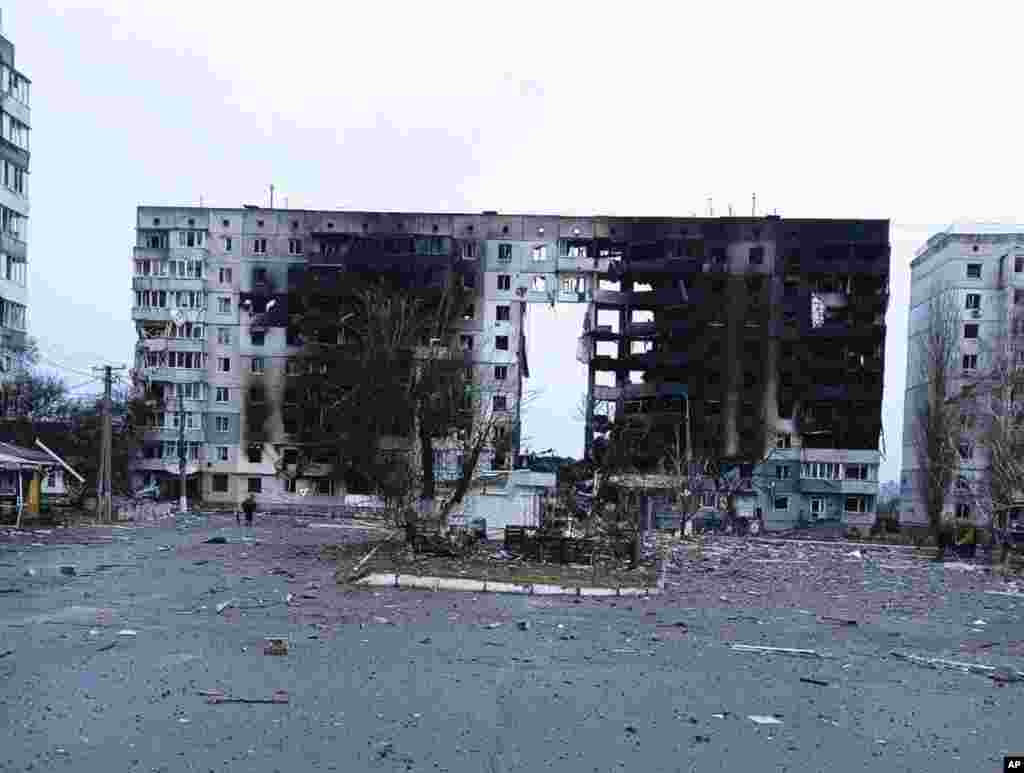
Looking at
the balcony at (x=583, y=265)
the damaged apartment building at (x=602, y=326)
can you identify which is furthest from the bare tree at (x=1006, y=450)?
the balcony at (x=583, y=265)

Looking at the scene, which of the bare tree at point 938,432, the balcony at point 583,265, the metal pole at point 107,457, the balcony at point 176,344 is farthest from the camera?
the balcony at point 176,344

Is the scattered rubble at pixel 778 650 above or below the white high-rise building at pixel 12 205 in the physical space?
below

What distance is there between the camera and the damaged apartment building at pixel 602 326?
5894cm

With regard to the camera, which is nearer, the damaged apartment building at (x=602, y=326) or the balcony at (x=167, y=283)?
the damaged apartment building at (x=602, y=326)

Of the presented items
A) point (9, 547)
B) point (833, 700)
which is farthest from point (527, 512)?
point (833, 700)

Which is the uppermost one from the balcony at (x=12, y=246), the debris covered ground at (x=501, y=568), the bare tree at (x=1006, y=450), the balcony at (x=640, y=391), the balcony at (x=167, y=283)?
the balcony at (x=167, y=283)

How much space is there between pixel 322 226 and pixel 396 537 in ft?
130

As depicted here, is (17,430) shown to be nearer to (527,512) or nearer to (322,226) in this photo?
(322,226)

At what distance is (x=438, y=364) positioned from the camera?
90.0 ft

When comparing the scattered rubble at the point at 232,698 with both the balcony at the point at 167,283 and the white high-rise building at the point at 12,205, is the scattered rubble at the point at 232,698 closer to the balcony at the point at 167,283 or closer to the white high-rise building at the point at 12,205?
the white high-rise building at the point at 12,205

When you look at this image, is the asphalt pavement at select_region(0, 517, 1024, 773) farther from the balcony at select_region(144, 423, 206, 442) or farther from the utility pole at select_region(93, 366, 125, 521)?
the balcony at select_region(144, 423, 206, 442)

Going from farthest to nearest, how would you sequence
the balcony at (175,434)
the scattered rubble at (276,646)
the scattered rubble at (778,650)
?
1. the balcony at (175,434)
2. the scattered rubble at (778,650)
3. the scattered rubble at (276,646)

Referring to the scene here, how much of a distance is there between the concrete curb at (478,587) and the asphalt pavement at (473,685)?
2.69ft

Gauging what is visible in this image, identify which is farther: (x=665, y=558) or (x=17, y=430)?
(x=17, y=430)
